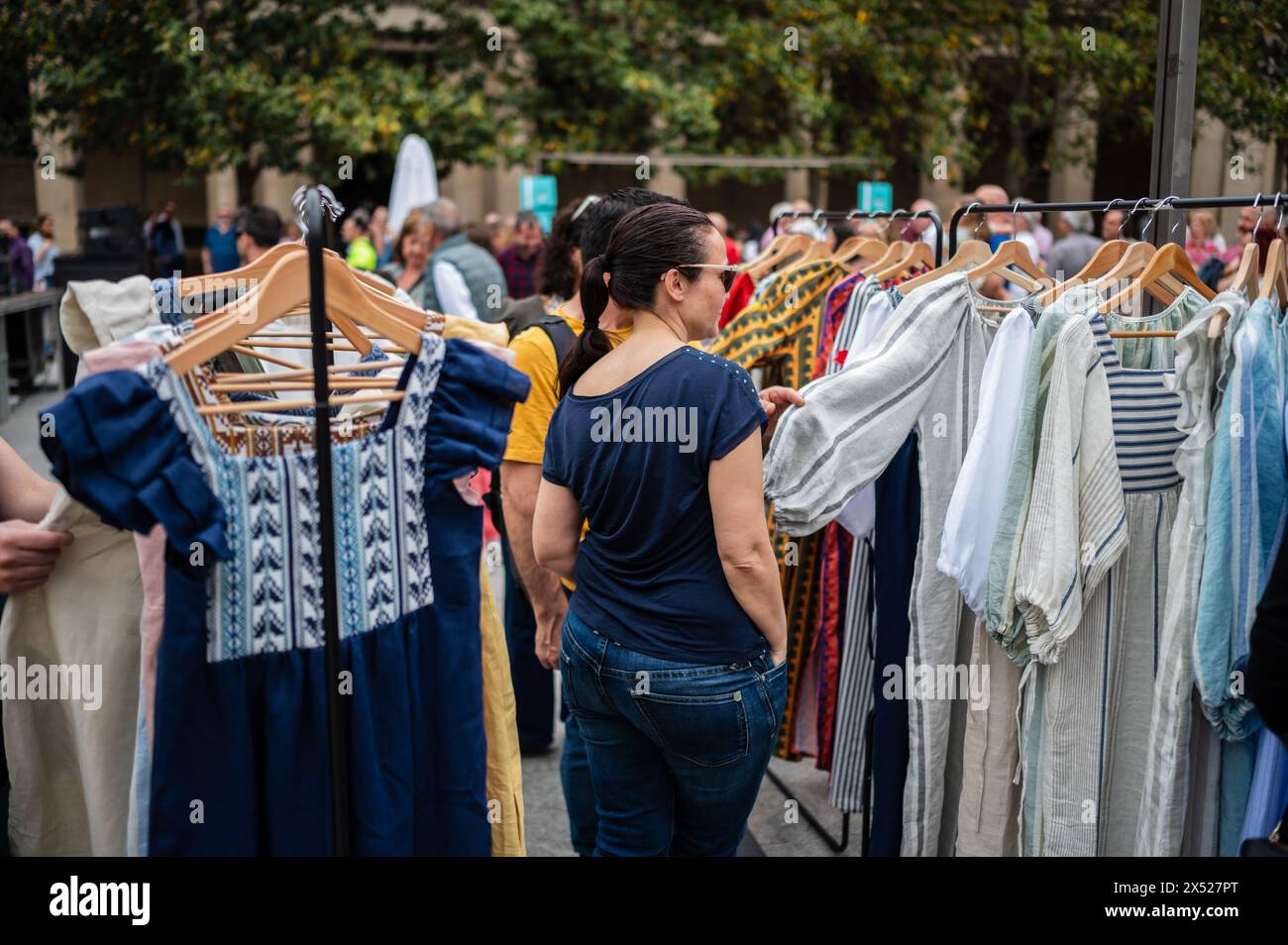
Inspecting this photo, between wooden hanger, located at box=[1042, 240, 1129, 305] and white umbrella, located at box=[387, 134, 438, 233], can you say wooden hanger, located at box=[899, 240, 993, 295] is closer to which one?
wooden hanger, located at box=[1042, 240, 1129, 305]

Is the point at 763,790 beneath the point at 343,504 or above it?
beneath

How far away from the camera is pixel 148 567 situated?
1793mm

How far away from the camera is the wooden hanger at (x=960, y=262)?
125 inches

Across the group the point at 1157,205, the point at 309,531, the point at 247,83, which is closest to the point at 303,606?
the point at 309,531

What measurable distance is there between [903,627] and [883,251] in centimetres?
171

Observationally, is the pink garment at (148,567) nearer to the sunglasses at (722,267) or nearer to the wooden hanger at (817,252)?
the sunglasses at (722,267)

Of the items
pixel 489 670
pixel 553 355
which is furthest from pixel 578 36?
pixel 489 670

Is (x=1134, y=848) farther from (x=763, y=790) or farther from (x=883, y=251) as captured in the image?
(x=883, y=251)

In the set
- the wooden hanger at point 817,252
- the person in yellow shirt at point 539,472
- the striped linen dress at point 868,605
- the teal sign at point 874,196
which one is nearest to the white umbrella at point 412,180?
the teal sign at point 874,196

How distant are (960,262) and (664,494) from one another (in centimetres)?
141

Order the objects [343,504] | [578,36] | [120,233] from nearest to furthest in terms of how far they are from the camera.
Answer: [343,504] → [120,233] → [578,36]

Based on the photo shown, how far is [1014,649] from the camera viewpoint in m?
2.80

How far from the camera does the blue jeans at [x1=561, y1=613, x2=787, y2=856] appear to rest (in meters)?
2.27

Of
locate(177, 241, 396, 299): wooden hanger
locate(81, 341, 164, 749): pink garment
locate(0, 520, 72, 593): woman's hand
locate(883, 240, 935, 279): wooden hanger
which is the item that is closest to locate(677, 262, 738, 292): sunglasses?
locate(177, 241, 396, 299): wooden hanger
